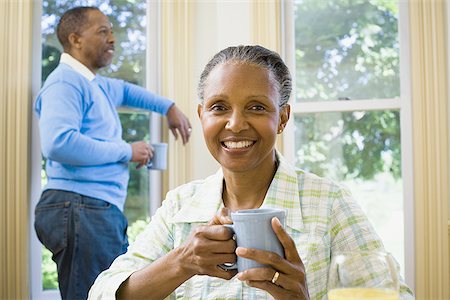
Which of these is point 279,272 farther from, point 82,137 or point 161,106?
point 161,106

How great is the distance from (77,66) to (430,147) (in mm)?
1602

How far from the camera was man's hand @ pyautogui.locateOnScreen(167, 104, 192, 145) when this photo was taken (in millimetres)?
2848

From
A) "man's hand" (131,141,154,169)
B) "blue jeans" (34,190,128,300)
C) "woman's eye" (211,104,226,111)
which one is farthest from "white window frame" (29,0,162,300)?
"woman's eye" (211,104,226,111)

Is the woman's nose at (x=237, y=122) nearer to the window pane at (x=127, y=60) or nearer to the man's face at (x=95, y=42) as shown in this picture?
the man's face at (x=95, y=42)

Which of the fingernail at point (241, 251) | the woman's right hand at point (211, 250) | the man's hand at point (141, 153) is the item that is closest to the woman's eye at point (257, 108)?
the woman's right hand at point (211, 250)

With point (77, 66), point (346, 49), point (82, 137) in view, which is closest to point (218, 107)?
point (82, 137)

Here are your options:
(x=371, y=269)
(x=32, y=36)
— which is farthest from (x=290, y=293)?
(x=32, y=36)

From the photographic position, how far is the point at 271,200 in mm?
1505

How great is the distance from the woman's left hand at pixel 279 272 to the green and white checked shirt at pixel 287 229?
268mm

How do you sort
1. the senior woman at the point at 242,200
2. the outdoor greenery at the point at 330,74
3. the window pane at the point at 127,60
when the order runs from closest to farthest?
the senior woman at the point at 242,200
the outdoor greenery at the point at 330,74
the window pane at the point at 127,60

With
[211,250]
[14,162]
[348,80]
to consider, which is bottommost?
[211,250]

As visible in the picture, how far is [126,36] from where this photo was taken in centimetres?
307

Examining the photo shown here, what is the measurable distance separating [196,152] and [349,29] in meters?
0.95

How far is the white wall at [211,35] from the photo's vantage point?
9.49 feet
